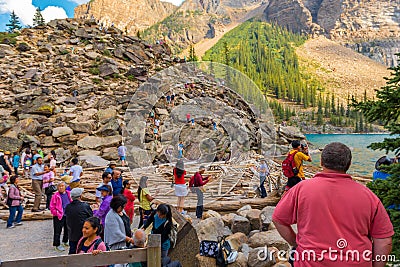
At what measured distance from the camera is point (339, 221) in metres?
2.13

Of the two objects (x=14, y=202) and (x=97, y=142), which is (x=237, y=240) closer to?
(x=14, y=202)

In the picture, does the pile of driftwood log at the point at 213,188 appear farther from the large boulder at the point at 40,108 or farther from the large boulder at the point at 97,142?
the large boulder at the point at 40,108

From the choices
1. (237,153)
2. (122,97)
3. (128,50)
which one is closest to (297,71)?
(128,50)

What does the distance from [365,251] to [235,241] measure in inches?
179

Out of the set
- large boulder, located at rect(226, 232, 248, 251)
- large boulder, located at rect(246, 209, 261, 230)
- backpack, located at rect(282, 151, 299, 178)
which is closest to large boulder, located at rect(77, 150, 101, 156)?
large boulder, located at rect(246, 209, 261, 230)

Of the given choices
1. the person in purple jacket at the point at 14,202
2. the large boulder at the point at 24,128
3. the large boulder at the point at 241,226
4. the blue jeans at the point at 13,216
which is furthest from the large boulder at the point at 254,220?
the large boulder at the point at 24,128

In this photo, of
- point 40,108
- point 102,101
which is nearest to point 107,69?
point 102,101

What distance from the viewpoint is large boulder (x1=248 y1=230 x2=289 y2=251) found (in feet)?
20.0

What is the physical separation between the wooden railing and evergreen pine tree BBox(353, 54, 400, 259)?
230cm

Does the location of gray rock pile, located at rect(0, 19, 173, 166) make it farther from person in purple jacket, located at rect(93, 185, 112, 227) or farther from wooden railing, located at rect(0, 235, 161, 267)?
wooden railing, located at rect(0, 235, 161, 267)

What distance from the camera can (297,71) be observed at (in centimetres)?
15500

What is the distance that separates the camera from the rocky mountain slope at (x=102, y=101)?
28.9 ft

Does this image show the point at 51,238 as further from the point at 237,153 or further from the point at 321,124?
the point at 321,124

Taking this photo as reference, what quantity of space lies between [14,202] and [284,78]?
138649 mm
